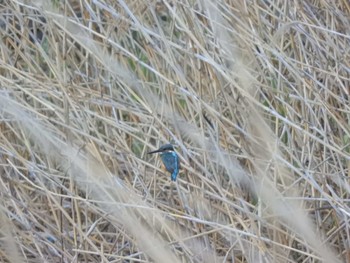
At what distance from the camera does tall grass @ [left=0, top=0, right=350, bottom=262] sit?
151 cm

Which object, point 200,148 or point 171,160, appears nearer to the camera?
point 171,160

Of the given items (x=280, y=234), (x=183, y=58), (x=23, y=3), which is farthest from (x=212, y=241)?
(x=23, y=3)

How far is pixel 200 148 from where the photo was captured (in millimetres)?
1682

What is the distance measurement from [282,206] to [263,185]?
0.06 m

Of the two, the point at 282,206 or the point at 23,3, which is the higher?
the point at 23,3

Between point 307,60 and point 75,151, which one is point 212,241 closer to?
point 75,151

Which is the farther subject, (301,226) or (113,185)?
(113,185)

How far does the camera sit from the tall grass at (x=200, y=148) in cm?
151

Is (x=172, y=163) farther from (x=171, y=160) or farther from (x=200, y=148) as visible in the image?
(x=200, y=148)

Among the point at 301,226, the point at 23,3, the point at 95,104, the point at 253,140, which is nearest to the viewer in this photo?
the point at 301,226

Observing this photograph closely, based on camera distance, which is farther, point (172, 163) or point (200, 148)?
point (200, 148)

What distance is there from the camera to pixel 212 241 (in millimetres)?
1572

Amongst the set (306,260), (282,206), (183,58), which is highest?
(183,58)

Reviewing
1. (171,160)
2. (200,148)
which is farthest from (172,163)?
(200,148)
